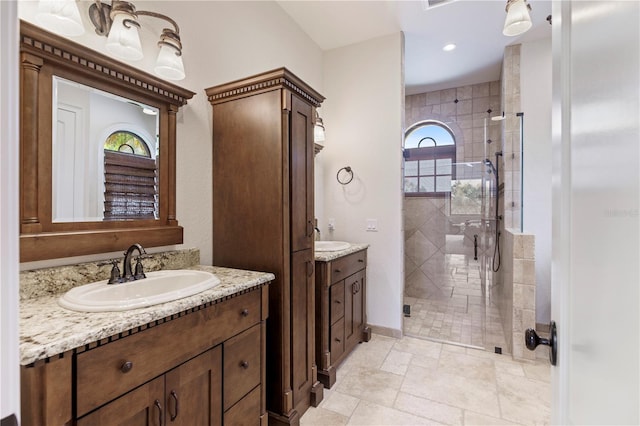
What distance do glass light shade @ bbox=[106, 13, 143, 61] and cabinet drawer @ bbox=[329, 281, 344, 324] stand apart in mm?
1868

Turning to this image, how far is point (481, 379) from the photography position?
7.26 ft

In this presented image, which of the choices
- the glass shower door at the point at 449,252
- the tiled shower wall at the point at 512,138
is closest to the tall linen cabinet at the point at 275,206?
the glass shower door at the point at 449,252

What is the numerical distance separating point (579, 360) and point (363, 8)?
285cm

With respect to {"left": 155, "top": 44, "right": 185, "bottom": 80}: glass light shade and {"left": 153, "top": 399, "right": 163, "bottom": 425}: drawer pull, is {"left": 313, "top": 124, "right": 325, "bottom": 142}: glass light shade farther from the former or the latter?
{"left": 153, "top": 399, "right": 163, "bottom": 425}: drawer pull

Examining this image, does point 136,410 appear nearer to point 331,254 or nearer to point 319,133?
point 331,254

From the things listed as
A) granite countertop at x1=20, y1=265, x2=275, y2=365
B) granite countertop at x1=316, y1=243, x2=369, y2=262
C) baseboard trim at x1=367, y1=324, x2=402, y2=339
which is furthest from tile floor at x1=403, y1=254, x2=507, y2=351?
granite countertop at x1=20, y1=265, x2=275, y2=365

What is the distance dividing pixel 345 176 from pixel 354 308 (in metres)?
1.36

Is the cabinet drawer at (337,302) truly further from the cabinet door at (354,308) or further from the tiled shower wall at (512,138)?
the tiled shower wall at (512,138)

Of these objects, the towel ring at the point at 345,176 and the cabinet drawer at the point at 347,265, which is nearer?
the cabinet drawer at the point at 347,265

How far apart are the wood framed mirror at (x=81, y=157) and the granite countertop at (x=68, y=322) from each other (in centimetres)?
26

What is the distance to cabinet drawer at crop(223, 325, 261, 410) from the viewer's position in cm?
128

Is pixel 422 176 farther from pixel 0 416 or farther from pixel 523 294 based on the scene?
pixel 0 416

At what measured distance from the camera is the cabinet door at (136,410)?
0.84m

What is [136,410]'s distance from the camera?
3.05ft
